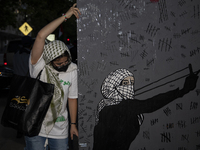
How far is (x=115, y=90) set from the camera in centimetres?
196

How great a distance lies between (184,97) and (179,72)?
21cm

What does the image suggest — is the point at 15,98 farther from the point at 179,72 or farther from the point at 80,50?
the point at 179,72

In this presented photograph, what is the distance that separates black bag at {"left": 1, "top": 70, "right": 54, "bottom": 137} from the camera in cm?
217

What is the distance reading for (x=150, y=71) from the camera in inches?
75.5

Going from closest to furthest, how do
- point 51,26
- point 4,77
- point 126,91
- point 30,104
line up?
point 126,91 → point 51,26 → point 30,104 → point 4,77

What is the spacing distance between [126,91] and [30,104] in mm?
889

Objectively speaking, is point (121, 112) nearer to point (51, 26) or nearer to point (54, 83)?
point (54, 83)

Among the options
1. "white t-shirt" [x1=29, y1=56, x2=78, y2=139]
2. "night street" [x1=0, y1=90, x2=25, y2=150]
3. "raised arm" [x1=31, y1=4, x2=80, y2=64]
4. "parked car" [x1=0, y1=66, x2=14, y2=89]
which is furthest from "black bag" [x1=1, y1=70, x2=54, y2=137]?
"parked car" [x1=0, y1=66, x2=14, y2=89]

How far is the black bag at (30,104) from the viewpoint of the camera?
217 centimetres

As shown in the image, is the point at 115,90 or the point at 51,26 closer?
the point at 115,90

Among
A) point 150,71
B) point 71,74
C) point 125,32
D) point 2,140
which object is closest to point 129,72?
point 150,71

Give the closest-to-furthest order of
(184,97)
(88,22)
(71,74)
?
1. (88,22)
2. (184,97)
3. (71,74)

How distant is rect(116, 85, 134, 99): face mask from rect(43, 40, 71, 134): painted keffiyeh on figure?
64 cm

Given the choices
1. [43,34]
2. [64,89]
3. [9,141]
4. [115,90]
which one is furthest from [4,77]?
[115,90]
